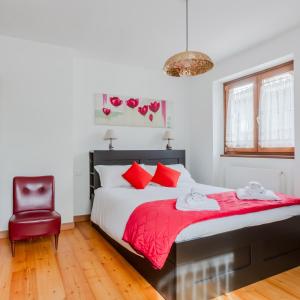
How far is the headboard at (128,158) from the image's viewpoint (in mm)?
3921

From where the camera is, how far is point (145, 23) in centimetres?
297

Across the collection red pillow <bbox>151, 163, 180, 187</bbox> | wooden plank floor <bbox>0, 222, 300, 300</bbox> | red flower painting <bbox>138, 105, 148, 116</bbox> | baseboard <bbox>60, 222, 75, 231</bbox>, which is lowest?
wooden plank floor <bbox>0, 222, 300, 300</bbox>

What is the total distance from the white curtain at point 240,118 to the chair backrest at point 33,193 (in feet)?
10.0

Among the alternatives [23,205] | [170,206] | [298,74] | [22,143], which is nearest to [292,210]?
[170,206]

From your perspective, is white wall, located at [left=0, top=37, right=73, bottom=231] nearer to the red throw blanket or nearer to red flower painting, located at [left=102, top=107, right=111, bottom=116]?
red flower painting, located at [left=102, top=107, right=111, bottom=116]

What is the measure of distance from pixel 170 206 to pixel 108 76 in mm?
2860

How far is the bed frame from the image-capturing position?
1.83 meters

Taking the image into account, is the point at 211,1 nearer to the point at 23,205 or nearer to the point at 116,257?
the point at 116,257

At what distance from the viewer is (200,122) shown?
15.8 feet

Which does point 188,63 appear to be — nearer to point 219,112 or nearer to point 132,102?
point 132,102

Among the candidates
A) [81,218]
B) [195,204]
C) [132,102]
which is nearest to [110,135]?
[132,102]

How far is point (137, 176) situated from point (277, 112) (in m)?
2.23

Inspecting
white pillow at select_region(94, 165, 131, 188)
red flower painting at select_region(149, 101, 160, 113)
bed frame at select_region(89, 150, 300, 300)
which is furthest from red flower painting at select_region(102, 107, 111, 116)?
bed frame at select_region(89, 150, 300, 300)

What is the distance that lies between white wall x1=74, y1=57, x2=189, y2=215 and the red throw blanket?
1959 millimetres
